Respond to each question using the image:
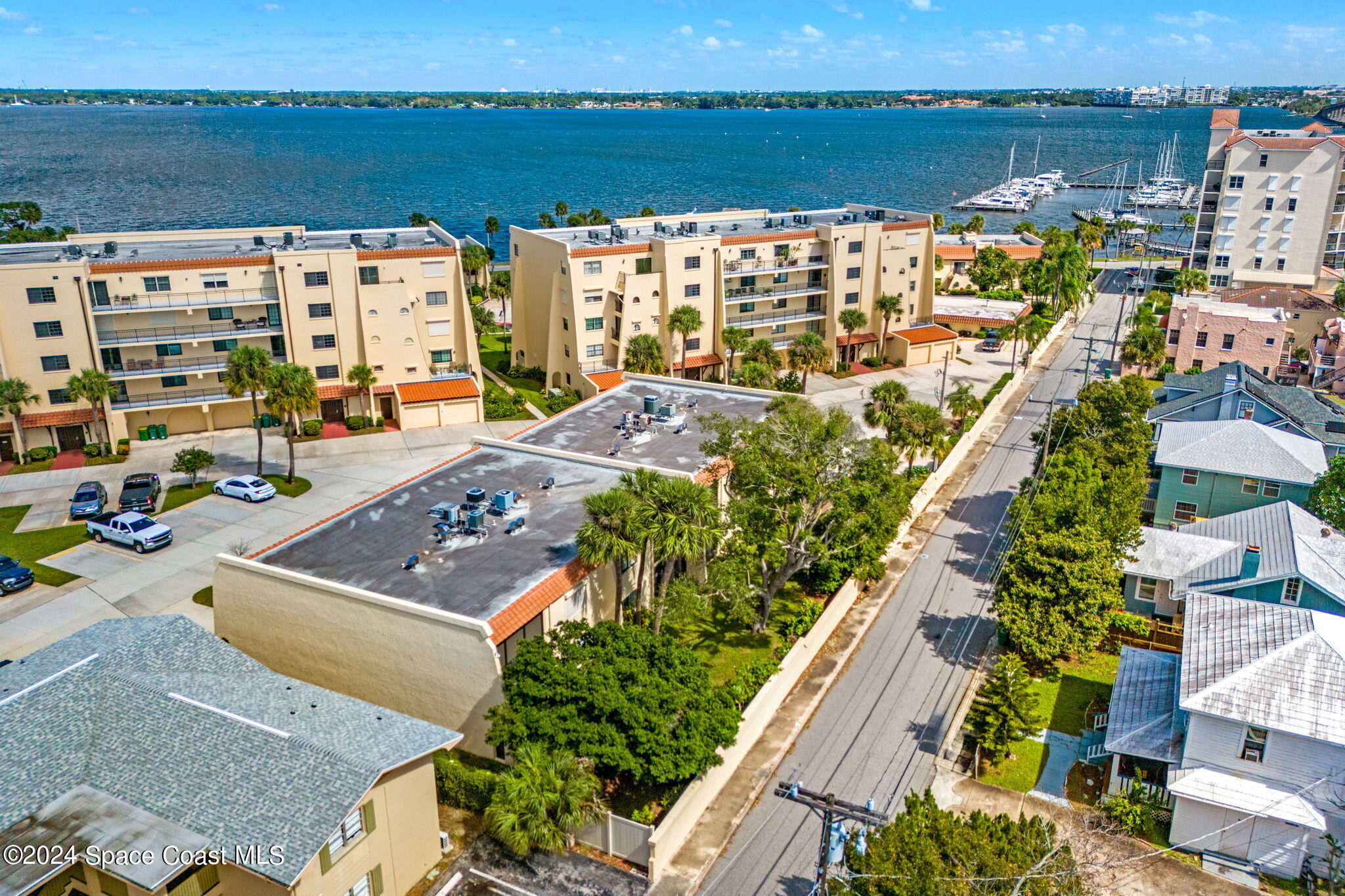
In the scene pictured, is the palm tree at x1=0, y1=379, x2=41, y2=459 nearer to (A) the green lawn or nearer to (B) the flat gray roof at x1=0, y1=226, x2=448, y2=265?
(A) the green lawn

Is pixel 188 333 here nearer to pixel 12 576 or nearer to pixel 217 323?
pixel 217 323

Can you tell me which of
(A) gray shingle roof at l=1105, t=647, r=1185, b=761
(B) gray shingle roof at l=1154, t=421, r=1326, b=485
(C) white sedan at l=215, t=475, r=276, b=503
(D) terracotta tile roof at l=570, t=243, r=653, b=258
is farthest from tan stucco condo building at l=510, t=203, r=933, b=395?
(A) gray shingle roof at l=1105, t=647, r=1185, b=761

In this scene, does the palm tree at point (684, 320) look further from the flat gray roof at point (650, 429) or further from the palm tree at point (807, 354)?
the flat gray roof at point (650, 429)

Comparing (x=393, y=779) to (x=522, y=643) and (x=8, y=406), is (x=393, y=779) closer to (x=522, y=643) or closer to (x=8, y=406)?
(x=522, y=643)

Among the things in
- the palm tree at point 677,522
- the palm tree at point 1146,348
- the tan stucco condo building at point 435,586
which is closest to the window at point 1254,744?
the palm tree at point 677,522

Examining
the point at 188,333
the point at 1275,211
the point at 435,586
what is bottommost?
the point at 435,586

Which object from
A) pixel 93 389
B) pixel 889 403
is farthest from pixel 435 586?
pixel 93 389
